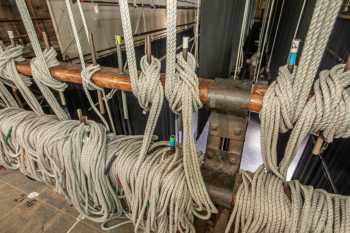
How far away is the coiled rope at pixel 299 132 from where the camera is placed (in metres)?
0.43

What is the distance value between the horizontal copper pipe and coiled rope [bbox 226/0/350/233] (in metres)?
0.03

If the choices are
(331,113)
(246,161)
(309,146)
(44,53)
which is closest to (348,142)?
(309,146)

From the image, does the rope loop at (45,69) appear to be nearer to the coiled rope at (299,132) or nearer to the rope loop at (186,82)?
the rope loop at (186,82)

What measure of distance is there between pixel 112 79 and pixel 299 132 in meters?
0.62

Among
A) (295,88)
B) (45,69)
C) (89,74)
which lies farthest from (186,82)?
(45,69)

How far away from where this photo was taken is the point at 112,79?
684mm

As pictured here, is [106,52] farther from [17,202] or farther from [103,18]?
[17,202]

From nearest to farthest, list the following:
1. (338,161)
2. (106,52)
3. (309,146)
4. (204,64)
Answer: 1. (338,161)
2. (309,146)
3. (204,64)
4. (106,52)

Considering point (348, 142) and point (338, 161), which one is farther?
point (338, 161)

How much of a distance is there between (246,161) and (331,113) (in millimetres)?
3430

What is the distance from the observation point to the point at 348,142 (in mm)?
1234

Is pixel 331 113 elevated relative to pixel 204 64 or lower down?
elevated

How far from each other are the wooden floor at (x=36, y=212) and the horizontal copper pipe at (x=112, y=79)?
0.74 m

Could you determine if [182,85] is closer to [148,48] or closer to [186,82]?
[186,82]
